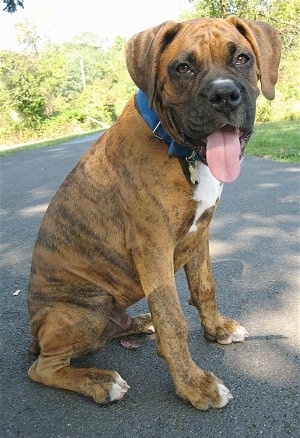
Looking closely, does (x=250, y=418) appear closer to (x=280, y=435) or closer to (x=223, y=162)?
(x=280, y=435)

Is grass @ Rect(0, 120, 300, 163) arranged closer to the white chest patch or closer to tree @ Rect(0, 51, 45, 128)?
the white chest patch

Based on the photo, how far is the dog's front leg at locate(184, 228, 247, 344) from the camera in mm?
3098

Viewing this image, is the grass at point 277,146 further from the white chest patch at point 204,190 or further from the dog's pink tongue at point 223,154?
the dog's pink tongue at point 223,154

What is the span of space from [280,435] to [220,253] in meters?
2.55

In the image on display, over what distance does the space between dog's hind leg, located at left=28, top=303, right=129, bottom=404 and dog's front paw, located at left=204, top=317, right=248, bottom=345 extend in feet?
2.30

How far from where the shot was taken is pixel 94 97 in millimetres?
41438

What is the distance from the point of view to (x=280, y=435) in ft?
7.33

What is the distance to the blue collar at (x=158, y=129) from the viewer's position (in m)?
2.53

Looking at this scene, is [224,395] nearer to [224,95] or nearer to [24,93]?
[224,95]

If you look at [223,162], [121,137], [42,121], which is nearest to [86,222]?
[121,137]

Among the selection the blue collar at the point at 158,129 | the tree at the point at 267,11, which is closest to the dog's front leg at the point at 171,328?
the blue collar at the point at 158,129

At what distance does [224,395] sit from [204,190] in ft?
3.49

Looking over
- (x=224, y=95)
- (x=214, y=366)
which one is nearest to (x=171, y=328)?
(x=214, y=366)

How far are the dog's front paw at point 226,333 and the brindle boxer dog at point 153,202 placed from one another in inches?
0.5
